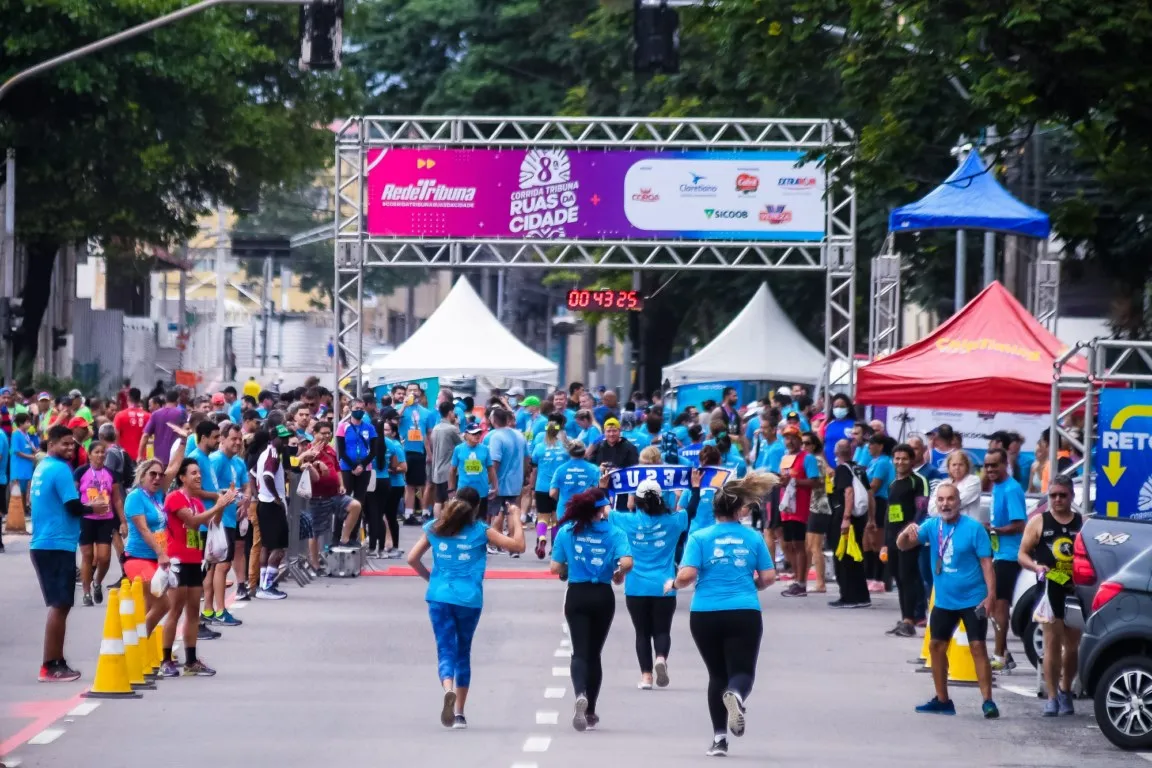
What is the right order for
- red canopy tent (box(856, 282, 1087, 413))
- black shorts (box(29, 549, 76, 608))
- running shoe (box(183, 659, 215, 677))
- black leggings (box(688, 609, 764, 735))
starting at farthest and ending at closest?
red canopy tent (box(856, 282, 1087, 413)) < running shoe (box(183, 659, 215, 677)) < black shorts (box(29, 549, 76, 608)) < black leggings (box(688, 609, 764, 735))

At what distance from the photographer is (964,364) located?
63.4 feet

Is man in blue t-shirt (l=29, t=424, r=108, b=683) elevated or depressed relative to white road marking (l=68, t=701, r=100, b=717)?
elevated

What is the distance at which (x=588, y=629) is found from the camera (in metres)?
12.8

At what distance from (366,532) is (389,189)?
21.5ft

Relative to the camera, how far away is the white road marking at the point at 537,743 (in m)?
11.8

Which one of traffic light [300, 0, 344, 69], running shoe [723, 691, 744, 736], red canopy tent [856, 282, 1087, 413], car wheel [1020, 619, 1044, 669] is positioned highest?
traffic light [300, 0, 344, 69]

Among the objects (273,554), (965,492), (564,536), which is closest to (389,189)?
(273,554)

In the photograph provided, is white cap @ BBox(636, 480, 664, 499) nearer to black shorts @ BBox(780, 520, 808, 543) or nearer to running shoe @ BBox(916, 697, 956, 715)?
running shoe @ BBox(916, 697, 956, 715)

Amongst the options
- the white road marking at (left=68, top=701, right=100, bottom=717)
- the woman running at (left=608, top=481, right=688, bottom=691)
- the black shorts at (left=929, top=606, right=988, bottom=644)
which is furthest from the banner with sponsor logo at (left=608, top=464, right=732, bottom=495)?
the white road marking at (left=68, top=701, right=100, bottom=717)

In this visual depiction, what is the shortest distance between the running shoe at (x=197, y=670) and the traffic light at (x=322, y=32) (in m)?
7.42

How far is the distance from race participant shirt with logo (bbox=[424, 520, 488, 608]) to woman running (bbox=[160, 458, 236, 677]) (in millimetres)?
2518

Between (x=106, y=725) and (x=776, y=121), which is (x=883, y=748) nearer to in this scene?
(x=106, y=725)

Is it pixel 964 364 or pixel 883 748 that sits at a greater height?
pixel 964 364

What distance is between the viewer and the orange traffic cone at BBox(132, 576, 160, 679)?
1380 centimetres
